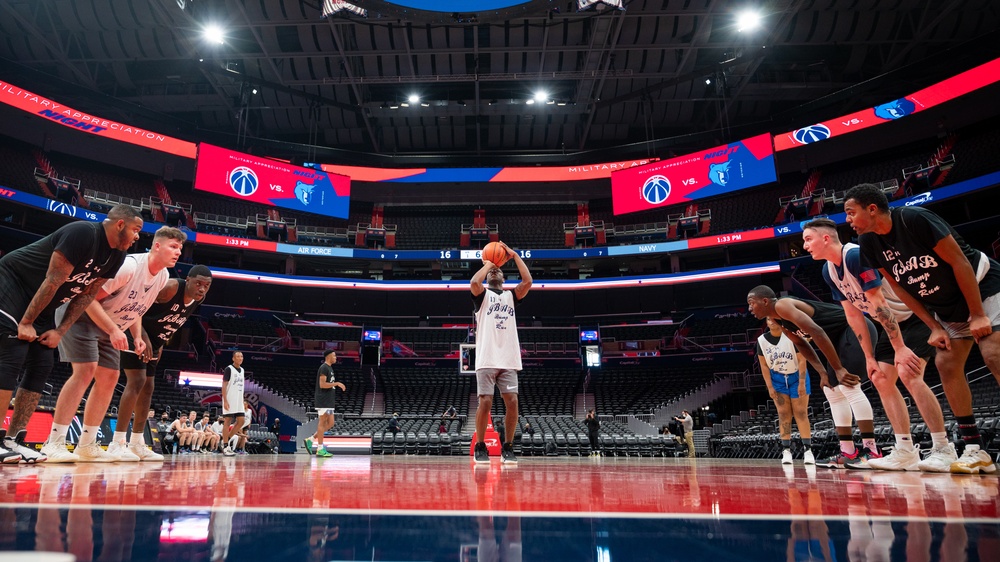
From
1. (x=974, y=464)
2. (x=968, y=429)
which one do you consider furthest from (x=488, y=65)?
(x=974, y=464)

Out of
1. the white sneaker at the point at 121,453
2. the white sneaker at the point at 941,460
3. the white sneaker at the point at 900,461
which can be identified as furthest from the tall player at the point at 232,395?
the white sneaker at the point at 941,460

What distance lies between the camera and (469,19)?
11.9 meters

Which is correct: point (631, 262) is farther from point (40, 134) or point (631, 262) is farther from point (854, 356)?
point (40, 134)

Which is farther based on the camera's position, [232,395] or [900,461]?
[232,395]

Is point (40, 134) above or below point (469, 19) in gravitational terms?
above

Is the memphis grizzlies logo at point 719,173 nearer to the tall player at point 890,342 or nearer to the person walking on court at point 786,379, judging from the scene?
the person walking on court at point 786,379

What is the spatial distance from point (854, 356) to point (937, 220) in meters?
1.87

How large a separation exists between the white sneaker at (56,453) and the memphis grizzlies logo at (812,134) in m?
24.3

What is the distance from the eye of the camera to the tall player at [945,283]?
277cm

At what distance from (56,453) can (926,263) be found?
17.6 feet

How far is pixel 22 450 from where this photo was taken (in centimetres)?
337

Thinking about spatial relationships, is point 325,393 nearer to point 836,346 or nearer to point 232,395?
point 232,395

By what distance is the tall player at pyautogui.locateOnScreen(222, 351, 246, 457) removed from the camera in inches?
307

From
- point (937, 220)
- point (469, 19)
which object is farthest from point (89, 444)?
point (469, 19)
